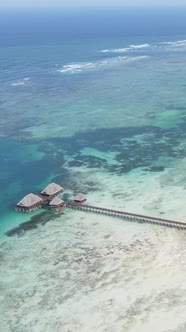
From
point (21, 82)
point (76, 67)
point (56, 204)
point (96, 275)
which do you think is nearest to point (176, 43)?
point (76, 67)

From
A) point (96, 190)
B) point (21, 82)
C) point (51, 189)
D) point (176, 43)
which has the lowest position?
point (96, 190)

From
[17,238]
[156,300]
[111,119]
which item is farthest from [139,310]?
[111,119]

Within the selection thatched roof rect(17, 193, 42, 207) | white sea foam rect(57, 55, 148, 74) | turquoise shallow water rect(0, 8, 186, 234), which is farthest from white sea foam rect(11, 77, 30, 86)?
thatched roof rect(17, 193, 42, 207)

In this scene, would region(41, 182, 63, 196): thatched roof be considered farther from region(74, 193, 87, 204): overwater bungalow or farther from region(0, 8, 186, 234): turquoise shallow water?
region(74, 193, 87, 204): overwater bungalow

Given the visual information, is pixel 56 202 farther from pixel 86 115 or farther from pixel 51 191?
pixel 86 115

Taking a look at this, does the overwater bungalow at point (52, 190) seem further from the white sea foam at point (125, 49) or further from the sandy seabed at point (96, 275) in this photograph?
the white sea foam at point (125, 49)

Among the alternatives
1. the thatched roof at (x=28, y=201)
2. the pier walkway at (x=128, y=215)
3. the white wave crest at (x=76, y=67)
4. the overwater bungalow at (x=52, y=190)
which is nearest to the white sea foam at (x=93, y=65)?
the white wave crest at (x=76, y=67)

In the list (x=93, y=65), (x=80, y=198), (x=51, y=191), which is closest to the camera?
(x=80, y=198)
